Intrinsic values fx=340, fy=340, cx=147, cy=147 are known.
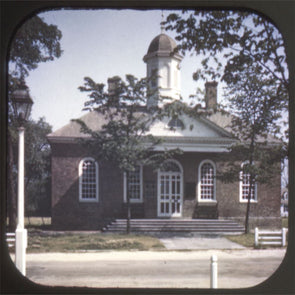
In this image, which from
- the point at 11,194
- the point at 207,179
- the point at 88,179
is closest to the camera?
the point at 88,179

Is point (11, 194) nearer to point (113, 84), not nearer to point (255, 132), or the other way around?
point (113, 84)

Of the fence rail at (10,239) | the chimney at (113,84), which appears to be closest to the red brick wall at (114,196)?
the fence rail at (10,239)

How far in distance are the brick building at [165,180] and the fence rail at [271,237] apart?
91 mm

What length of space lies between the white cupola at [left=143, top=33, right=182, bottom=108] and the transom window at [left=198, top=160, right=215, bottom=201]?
0.75 metres

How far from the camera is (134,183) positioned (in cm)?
327

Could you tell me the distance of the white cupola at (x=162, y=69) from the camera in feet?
10.6

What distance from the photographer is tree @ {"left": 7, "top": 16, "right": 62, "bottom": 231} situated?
320 cm

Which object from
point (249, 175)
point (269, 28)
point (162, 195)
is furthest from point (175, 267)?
point (269, 28)

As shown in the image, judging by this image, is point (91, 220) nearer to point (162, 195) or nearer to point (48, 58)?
point (162, 195)

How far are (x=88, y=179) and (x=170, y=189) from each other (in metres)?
0.79

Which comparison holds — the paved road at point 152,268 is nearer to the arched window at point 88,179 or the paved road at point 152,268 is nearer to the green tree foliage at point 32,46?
the arched window at point 88,179

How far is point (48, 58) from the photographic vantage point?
3.27 m

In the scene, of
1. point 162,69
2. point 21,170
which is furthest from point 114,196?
point 162,69

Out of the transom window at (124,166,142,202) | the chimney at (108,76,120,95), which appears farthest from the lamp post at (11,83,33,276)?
the transom window at (124,166,142,202)
